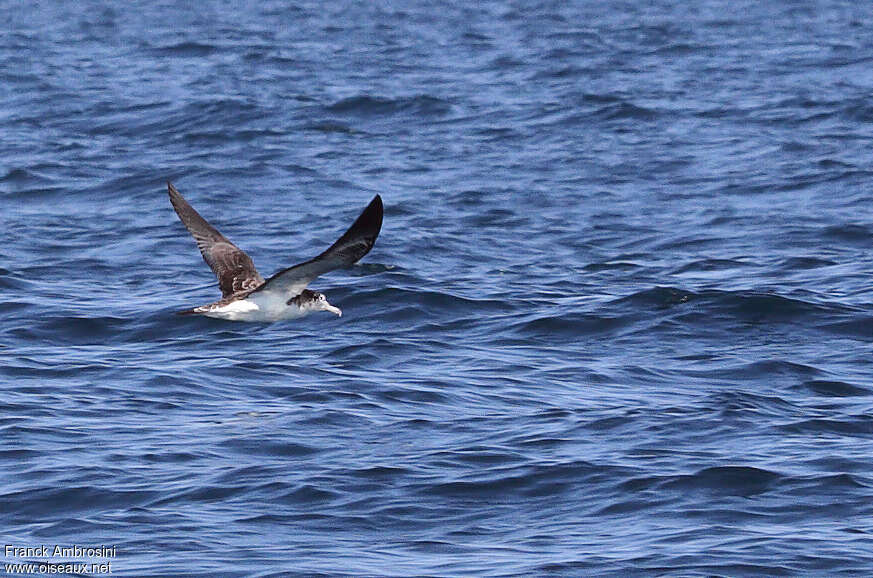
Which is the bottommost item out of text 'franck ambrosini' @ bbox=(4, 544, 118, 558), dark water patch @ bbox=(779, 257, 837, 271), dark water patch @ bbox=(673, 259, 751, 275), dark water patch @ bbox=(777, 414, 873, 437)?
dark water patch @ bbox=(779, 257, 837, 271)

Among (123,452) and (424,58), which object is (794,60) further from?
(123,452)

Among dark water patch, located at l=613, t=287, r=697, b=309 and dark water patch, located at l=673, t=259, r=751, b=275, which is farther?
dark water patch, located at l=673, t=259, r=751, b=275

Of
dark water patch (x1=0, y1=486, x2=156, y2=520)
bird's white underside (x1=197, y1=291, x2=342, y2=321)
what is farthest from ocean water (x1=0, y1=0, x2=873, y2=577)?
bird's white underside (x1=197, y1=291, x2=342, y2=321)

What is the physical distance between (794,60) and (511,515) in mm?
18758

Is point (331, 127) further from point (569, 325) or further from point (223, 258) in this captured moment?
point (223, 258)

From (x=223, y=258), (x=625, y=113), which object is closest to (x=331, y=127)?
(x=625, y=113)

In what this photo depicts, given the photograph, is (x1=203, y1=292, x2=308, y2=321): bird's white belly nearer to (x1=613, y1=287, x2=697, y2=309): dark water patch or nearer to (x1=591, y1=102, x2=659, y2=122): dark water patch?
(x1=613, y1=287, x2=697, y2=309): dark water patch

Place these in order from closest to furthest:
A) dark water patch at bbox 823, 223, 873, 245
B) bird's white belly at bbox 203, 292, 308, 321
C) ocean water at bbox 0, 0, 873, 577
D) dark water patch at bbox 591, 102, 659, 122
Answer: ocean water at bbox 0, 0, 873, 577
bird's white belly at bbox 203, 292, 308, 321
dark water patch at bbox 823, 223, 873, 245
dark water patch at bbox 591, 102, 659, 122

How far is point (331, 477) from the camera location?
9414mm

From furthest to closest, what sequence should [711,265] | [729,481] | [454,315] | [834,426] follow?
[711,265]
[454,315]
[834,426]
[729,481]

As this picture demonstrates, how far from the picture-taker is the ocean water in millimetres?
8789

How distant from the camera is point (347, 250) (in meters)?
10.0

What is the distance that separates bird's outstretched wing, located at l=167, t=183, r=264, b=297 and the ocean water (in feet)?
2.10

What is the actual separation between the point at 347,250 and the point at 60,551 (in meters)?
2.70
